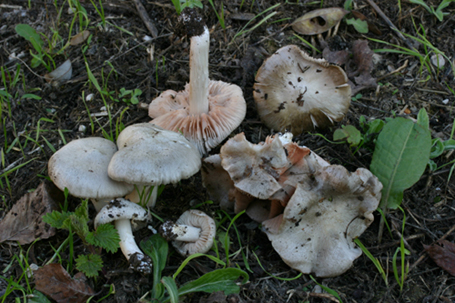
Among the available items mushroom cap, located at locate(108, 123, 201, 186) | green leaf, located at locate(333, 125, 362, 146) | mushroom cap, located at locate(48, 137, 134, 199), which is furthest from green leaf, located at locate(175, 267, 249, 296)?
green leaf, located at locate(333, 125, 362, 146)

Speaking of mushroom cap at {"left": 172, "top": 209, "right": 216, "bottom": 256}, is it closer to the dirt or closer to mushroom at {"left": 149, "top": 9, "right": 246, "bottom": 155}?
the dirt

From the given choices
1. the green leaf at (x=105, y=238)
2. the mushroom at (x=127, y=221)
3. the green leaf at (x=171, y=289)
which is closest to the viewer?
the green leaf at (x=171, y=289)

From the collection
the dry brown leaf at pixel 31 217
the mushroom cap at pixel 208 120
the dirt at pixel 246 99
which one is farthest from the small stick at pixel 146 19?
the dry brown leaf at pixel 31 217

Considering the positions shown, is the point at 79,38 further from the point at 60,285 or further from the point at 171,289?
the point at 171,289

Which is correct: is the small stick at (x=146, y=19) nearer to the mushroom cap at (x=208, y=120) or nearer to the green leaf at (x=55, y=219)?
the mushroom cap at (x=208, y=120)

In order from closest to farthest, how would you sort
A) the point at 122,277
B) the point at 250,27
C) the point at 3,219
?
the point at 122,277 → the point at 3,219 → the point at 250,27

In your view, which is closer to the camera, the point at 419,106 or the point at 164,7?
the point at 419,106

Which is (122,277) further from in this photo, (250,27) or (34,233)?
(250,27)

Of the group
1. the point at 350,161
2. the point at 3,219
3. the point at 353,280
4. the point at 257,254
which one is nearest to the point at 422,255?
the point at 353,280
